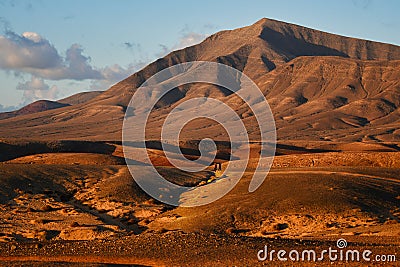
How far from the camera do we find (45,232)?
3253cm

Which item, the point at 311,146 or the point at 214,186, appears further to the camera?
the point at 311,146

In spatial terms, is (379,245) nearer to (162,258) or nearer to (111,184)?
(162,258)

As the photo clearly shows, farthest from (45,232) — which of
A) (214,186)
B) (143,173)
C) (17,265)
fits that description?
(143,173)

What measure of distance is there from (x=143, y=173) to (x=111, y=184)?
681cm

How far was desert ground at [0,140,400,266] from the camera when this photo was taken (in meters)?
22.4

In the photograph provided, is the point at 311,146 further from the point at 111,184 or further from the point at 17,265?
the point at 17,265

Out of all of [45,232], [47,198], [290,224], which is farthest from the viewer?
[47,198]

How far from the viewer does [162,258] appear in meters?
21.6

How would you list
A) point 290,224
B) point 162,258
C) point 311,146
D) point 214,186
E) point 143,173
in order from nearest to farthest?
1. point 162,258
2. point 290,224
3. point 214,186
4. point 143,173
5. point 311,146

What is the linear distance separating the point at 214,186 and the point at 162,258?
27.9 metres

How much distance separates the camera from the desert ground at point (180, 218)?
22423 millimetres

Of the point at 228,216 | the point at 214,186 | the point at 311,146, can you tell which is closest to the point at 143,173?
the point at 214,186

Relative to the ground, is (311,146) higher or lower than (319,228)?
higher

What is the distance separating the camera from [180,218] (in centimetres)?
3797
